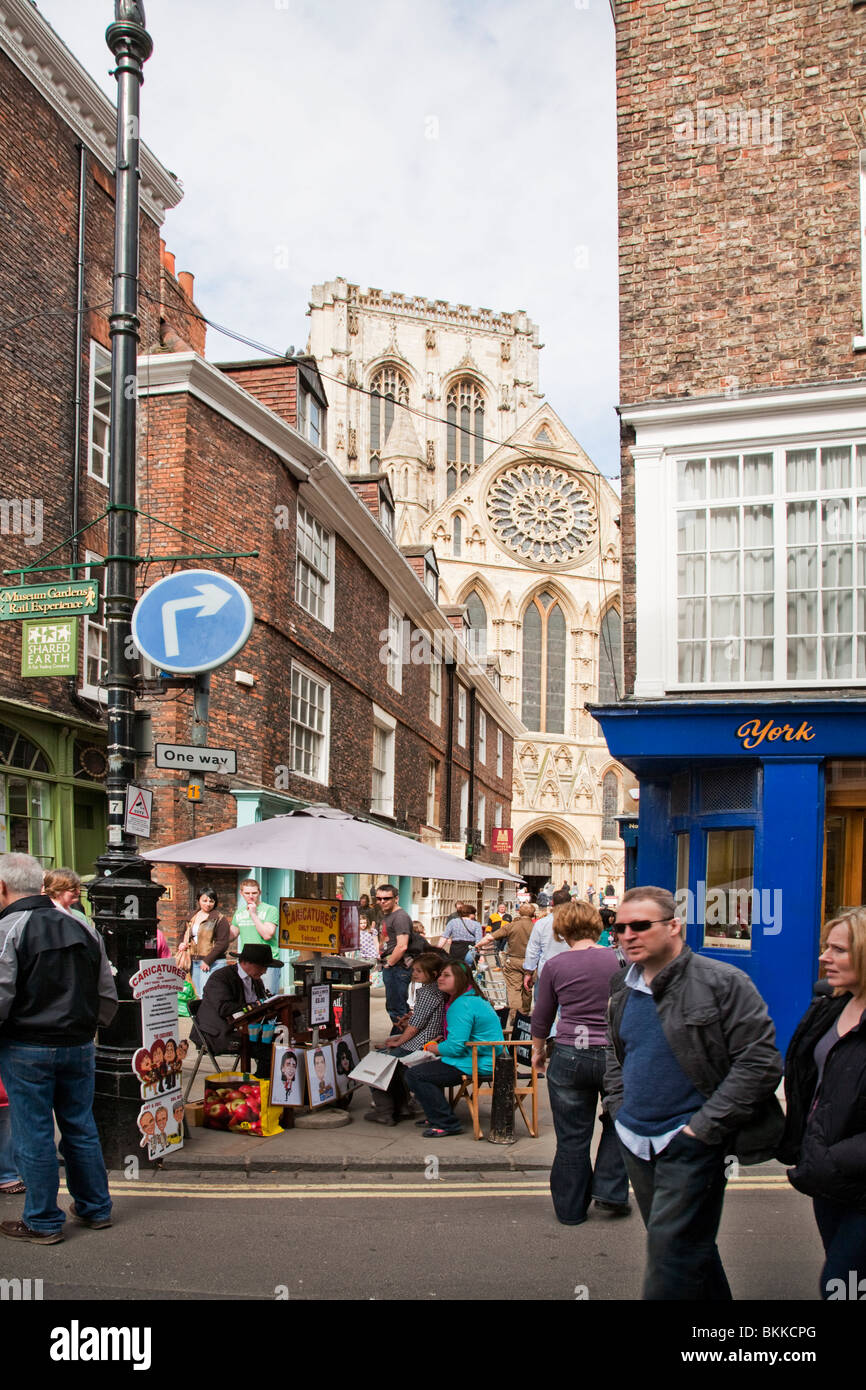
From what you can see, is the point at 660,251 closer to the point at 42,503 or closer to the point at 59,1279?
the point at 42,503

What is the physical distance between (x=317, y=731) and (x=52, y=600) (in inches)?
411

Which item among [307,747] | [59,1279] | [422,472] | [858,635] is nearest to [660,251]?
[858,635]

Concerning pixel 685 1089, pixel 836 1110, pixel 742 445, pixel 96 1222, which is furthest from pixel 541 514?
pixel 836 1110

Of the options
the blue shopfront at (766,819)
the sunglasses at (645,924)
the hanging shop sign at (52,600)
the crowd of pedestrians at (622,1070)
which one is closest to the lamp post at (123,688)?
the crowd of pedestrians at (622,1070)

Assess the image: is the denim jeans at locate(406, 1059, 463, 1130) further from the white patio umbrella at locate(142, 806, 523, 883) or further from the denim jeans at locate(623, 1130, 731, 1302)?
the denim jeans at locate(623, 1130, 731, 1302)

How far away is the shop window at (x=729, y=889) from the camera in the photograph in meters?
11.2

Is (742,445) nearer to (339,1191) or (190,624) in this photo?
(190,624)

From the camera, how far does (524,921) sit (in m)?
14.3

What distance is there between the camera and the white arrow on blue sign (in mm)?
7766

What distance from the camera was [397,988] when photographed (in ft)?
41.8

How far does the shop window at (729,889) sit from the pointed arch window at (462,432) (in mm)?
59022

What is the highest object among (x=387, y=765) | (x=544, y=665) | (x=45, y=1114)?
(x=544, y=665)

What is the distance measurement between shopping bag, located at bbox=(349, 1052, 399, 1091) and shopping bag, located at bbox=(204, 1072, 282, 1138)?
630 millimetres

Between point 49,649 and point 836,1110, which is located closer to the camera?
point 836,1110
